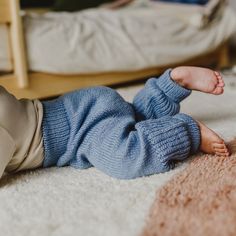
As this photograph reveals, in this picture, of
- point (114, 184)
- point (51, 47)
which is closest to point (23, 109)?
point (114, 184)

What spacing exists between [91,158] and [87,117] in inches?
3.1

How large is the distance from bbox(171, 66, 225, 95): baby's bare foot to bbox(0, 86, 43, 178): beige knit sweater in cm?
27

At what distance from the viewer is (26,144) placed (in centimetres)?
77

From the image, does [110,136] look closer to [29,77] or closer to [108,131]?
[108,131]

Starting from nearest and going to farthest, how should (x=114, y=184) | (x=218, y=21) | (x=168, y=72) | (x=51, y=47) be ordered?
(x=114, y=184)
(x=168, y=72)
(x=51, y=47)
(x=218, y=21)

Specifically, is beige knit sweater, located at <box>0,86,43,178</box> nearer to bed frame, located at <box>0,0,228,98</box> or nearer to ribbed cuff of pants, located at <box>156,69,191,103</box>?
ribbed cuff of pants, located at <box>156,69,191,103</box>

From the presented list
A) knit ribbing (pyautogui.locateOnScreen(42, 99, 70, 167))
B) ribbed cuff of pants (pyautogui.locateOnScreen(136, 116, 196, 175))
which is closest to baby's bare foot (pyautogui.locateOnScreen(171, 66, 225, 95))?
ribbed cuff of pants (pyautogui.locateOnScreen(136, 116, 196, 175))

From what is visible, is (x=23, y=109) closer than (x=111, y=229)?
No

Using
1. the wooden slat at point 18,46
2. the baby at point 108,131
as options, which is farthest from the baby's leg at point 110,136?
the wooden slat at point 18,46

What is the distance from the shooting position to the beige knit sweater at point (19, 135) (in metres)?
0.73

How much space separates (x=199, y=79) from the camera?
2.73 feet

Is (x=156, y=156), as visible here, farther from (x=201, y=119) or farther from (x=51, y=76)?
(x=51, y=76)

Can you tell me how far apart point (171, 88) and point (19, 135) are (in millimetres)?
301

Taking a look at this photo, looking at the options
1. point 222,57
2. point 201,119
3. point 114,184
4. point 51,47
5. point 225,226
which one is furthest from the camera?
point 222,57
